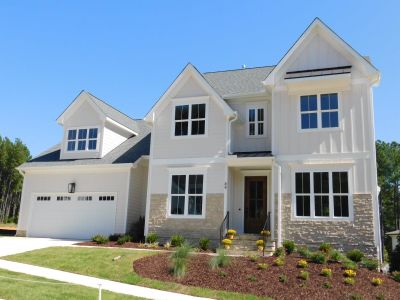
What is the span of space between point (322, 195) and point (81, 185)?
12.8 m

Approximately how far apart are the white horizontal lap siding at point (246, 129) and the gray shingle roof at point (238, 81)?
1.75 feet

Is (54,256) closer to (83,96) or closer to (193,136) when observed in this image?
(193,136)

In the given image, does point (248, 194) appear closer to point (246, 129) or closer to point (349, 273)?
point (246, 129)

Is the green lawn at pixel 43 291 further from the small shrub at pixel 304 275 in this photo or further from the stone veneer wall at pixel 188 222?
the stone veneer wall at pixel 188 222

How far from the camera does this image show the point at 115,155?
22422mm

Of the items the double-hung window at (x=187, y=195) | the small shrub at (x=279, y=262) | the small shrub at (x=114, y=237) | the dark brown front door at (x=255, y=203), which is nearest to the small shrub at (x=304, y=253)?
the small shrub at (x=279, y=262)

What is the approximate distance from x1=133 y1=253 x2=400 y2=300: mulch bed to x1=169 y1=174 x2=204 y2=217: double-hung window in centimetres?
497

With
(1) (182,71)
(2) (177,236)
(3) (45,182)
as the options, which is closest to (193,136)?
(1) (182,71)

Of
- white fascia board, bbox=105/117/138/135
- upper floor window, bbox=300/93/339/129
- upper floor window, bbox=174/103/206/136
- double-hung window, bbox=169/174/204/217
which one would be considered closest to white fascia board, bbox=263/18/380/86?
upper floor window, bbox=300/93/339/129

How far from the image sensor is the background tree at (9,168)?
2105 inches

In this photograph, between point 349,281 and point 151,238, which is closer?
point 349,281

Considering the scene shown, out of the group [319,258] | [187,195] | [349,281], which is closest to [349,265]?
[319,258]

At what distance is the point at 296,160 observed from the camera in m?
17.0

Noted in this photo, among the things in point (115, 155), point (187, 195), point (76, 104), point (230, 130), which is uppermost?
point (76, 104)
